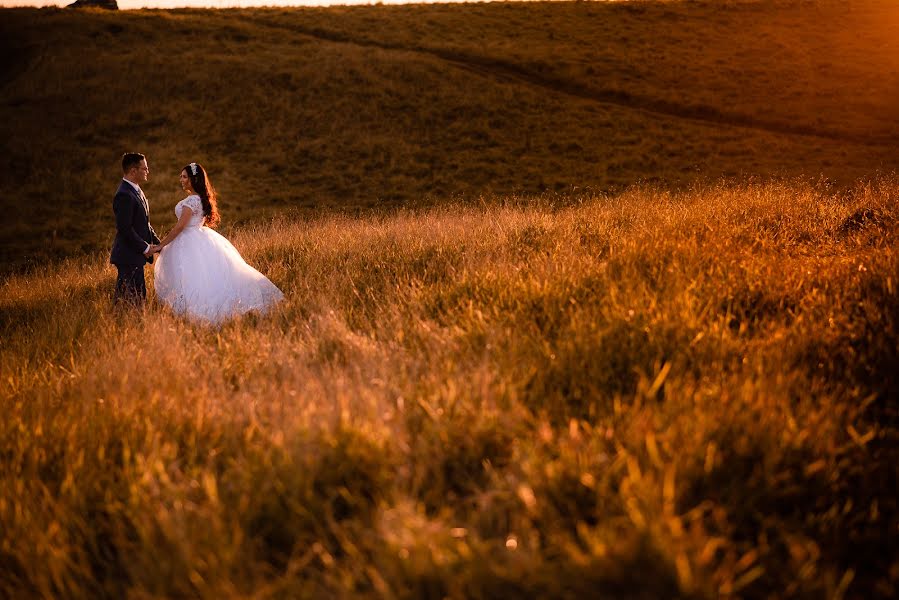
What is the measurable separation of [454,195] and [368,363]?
62.6 feet

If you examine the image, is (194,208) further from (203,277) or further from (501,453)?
(501,453)

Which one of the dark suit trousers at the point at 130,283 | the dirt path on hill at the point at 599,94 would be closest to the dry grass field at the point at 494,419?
the dark suit trousers at the point at 130,283

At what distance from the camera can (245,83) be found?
32.0m

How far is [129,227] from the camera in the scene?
7.92 m

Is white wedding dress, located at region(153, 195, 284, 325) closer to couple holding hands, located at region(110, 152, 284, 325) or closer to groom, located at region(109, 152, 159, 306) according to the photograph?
couple holding hands, located at region(110, 152, 284, 325)

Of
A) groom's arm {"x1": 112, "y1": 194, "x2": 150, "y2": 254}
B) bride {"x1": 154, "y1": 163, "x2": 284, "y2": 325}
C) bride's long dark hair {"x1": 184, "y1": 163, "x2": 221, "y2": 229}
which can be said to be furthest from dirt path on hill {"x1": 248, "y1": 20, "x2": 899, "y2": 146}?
groom's arm {"x1": 112, "y1": 194, "x2": 150, "y2": 254}

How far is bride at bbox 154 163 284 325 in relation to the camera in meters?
7.56

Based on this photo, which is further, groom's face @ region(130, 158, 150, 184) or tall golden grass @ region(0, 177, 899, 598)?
groom's face @ region(130, 158, 150, 184)

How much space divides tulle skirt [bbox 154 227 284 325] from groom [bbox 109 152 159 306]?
0.85ft

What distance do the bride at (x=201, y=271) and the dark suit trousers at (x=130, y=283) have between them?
0.22 m

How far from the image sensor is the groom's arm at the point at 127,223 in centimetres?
777

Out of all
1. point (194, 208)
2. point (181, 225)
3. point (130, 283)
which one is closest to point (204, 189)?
point (194, 208)

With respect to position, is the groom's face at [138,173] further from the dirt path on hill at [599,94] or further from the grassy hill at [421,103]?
the dirt path on hill at [599,94]

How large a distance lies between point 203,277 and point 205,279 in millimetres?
45
